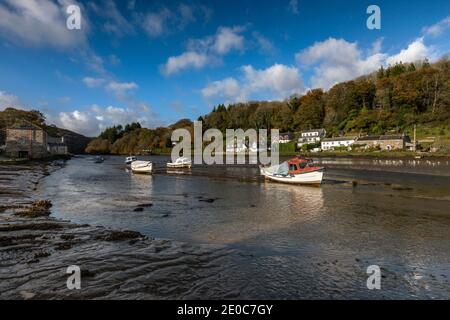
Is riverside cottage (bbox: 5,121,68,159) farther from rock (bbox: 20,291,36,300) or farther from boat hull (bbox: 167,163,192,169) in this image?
rock (bbox: 20,291,36,300)

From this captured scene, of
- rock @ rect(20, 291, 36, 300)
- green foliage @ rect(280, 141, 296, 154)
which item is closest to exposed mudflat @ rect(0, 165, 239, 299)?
rock @ rect(20, 291, 36, 300)

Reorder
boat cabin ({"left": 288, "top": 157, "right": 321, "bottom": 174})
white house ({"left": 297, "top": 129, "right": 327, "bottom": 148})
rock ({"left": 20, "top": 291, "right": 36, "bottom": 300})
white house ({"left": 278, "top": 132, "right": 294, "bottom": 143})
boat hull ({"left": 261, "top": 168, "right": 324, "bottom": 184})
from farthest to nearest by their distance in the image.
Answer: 1. white house ({"left": 278, "top": 132, "right": 294, "bottom": 143})
2. white house ({"left": 297, "top": 129, "right": 327, "bottom": 148})
3. boat cabin ({"left": 288, "top": 157, "right": 321, "bottom": 174})
4. boat hull ({"left": 261, "top": 168, "right": 324, "bottom": 184})
5. rock ({"left": 20, "top": 291, "right": 36, "bottom": 300})

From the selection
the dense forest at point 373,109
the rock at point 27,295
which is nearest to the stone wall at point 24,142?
the rock at point 27,295

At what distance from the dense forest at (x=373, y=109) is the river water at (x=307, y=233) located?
225 feet

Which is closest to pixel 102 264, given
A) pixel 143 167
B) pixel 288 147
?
pixel 143 167

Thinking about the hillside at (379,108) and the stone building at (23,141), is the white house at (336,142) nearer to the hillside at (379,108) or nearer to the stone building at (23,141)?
the hillside at (379,108)

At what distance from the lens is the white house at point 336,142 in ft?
332

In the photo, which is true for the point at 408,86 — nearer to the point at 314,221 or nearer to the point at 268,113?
the point at 268,113

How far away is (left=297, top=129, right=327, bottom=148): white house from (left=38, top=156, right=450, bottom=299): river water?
303 feet

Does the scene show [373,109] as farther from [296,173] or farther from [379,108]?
[296,173]

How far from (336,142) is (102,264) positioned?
341 ft

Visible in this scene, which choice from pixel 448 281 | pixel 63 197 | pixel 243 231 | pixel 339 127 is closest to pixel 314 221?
pixel 243 231

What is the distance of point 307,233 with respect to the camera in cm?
1413

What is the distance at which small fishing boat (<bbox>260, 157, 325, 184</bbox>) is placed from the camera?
33.6 meters
